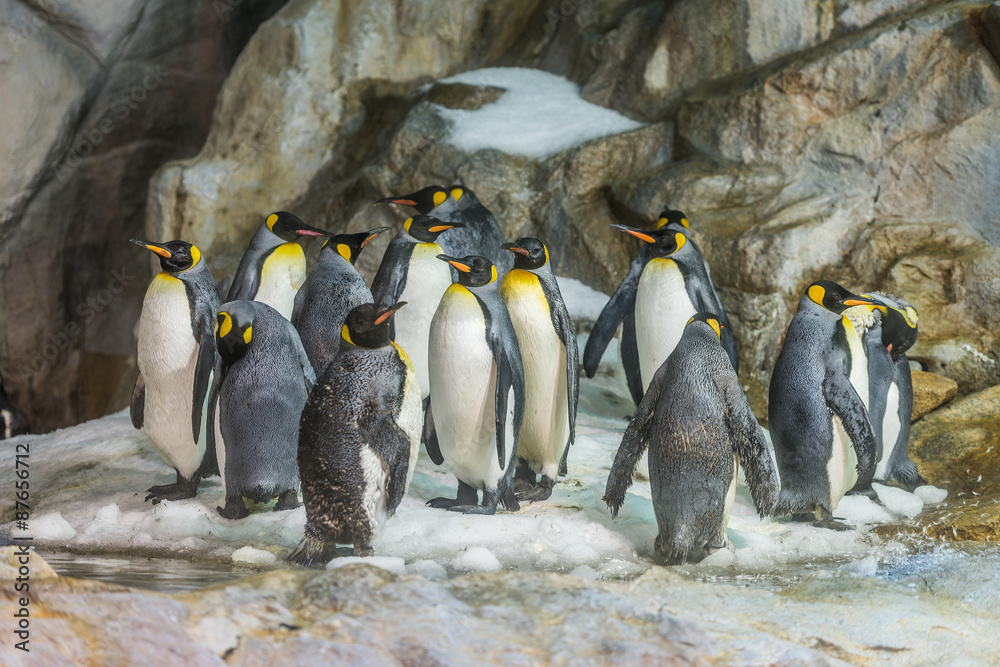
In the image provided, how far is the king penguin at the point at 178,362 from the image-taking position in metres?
4.14

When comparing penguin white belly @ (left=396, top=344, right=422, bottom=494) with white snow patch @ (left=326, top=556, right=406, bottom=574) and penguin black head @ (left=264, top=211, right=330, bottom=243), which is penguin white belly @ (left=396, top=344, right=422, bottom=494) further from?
penguin black head @ (left=264, top=211, right=330, bottom=243)

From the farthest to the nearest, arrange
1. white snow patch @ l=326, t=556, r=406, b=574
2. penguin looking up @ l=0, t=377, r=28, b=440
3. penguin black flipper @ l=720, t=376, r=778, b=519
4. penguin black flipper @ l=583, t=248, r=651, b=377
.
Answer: penguin looking up @ l=0, t=377, r=28, b=440 < penguin black flipper @ l=583, t=248, r=651, b=377 < penguin black flipper @ l=720, t=376, r=778, b=519 < white snow patch @ l=326, t=556, r=406, b=574

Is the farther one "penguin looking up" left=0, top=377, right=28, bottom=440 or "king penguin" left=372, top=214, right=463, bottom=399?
"penguin looking up" left=0, top=377, right=28, bottom=440

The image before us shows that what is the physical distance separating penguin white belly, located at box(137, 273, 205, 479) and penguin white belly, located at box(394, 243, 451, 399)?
131 cm

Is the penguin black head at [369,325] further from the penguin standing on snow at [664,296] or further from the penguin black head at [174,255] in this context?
the penguin standing on snow at [664,296]

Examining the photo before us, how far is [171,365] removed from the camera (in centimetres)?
417

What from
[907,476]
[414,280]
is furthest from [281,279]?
[907,476]

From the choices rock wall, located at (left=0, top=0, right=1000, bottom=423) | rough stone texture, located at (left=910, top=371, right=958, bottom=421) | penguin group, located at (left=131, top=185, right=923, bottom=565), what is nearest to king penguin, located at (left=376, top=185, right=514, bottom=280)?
penguin group, located at (left=131, top=185, right=923, bottom=565)

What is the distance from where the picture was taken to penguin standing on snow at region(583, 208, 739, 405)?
4914 millimetres

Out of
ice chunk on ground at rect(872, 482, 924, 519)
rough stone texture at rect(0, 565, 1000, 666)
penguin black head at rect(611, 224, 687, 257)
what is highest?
penguin black head at rect(611, 224, 687, 257)

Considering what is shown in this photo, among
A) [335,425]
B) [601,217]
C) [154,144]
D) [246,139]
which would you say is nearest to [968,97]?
[601,217]

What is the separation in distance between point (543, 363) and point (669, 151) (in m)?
3.51

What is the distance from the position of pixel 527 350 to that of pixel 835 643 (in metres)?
2.19

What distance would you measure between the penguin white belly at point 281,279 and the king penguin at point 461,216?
2.72 ft
